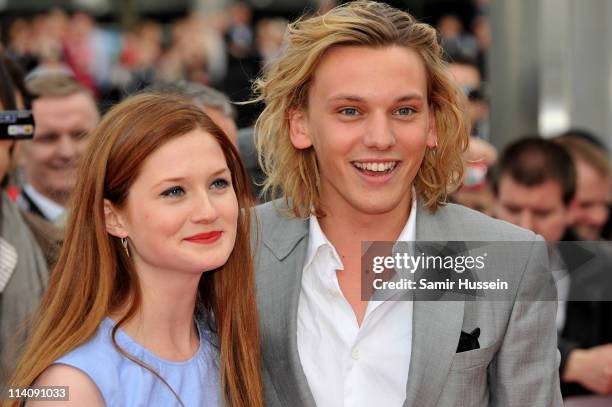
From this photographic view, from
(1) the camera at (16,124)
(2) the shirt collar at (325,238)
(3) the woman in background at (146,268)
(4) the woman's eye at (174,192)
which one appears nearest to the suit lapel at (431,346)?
(2) the shirt collar at (325,238)

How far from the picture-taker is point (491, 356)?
2895mm

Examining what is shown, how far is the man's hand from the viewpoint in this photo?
4125mm

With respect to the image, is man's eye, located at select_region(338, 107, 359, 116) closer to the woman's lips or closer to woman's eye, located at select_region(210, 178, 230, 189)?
woman's eye, located at select_region(210, 178, 230, 189)

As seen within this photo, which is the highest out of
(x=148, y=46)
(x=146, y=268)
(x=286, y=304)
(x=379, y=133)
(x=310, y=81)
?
(x=148, y=46)

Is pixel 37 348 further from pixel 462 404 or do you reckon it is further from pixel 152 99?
pixel 462 404

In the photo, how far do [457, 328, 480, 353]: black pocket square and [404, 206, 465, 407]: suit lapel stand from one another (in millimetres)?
20

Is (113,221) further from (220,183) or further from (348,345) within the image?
(348,345)

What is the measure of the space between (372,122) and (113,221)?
796mm

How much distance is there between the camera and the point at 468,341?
2.91 metres

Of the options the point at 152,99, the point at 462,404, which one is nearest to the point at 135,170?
the point at 152,99

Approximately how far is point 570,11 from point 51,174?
495 centimetres

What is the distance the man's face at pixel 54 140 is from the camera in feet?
17.5

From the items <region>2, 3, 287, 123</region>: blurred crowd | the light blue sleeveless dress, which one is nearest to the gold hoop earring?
the light blue sleeveless dress
